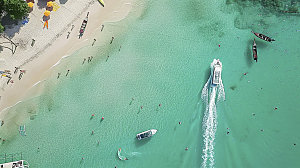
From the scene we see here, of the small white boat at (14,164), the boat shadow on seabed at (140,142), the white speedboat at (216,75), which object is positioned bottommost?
the boat shadow on seabed at (140,142)

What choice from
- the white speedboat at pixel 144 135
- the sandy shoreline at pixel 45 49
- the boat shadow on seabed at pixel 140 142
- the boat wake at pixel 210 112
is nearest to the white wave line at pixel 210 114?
the boat wake at pixel 210 112

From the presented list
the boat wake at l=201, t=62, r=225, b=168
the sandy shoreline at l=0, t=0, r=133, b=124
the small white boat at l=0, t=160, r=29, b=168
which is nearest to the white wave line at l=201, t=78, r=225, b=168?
the boat wake at l=201, t=62, r=225, b=168

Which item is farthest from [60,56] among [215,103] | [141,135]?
[215,103]

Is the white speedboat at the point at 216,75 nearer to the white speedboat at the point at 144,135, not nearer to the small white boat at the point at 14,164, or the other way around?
the white speedboat at the point at 144,135

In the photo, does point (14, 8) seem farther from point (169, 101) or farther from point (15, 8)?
point (169, 101)

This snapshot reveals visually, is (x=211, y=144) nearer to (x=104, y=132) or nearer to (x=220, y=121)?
(x=220, y=121)

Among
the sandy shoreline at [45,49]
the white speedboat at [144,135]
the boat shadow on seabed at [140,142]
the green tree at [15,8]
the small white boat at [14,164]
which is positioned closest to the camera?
the green tree at [15,8]
